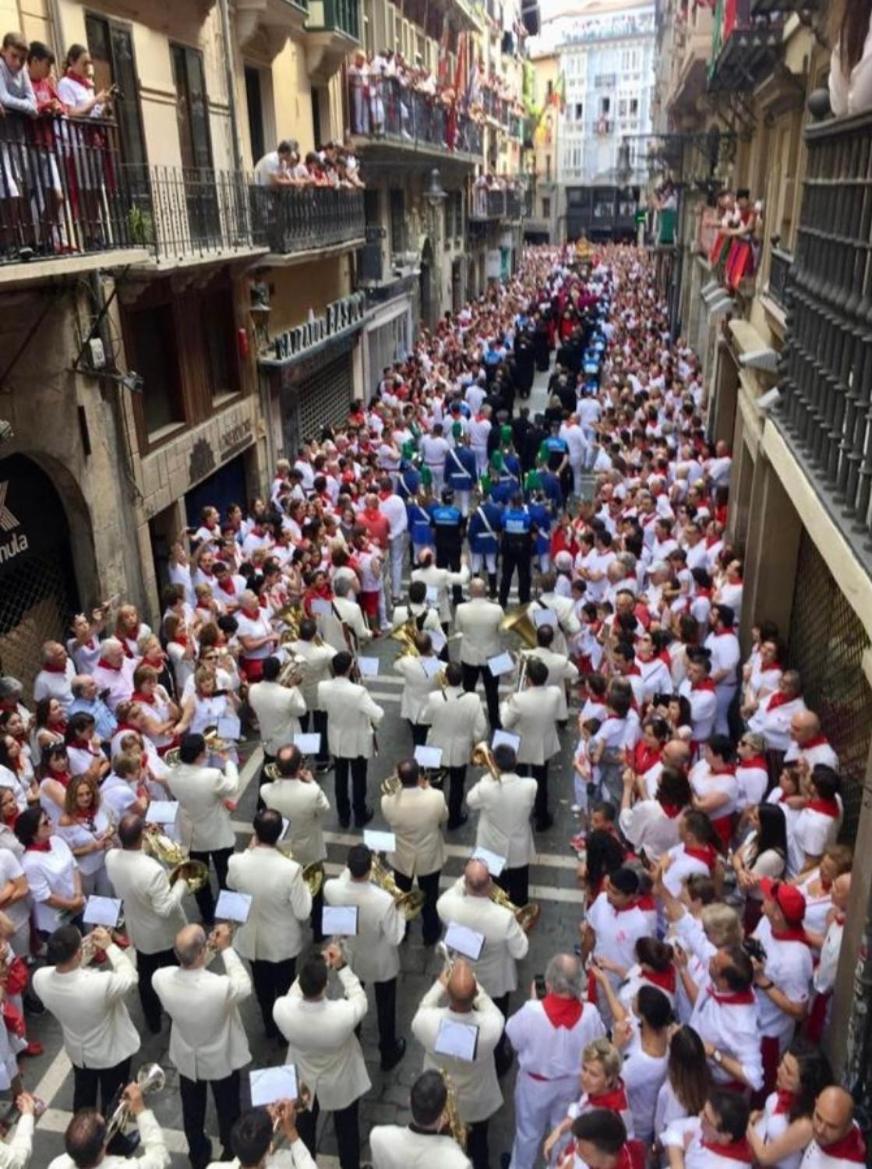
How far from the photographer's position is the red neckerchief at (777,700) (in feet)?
24.0

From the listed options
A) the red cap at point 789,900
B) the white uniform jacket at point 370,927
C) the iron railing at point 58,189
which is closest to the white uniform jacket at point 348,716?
the white uniform jacket at point 370,927

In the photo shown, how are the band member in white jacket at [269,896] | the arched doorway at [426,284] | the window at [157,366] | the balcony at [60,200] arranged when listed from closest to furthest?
the band member in white jacket at [269,896]
the balcony at [60,200]
the window at [157,366]
the arched doorway at [426,284]

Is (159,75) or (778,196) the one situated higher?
(159,75)

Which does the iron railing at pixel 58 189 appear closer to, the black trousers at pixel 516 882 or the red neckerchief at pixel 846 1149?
the black trousers at pixel 516 882

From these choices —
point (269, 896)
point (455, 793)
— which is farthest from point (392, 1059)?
point (455, 793)

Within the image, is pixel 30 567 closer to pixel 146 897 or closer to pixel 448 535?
pixel 146 897

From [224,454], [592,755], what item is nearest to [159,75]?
[224,454]

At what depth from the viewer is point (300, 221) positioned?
50.8ft

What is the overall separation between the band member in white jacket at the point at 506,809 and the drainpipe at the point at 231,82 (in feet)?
33.2

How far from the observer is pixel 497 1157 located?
5.66 m

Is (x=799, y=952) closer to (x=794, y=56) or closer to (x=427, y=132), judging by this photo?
(x=794, y=56)

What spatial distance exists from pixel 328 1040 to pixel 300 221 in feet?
43.4

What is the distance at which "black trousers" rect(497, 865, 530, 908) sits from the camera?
283 inches

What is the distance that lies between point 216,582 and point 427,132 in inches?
757
